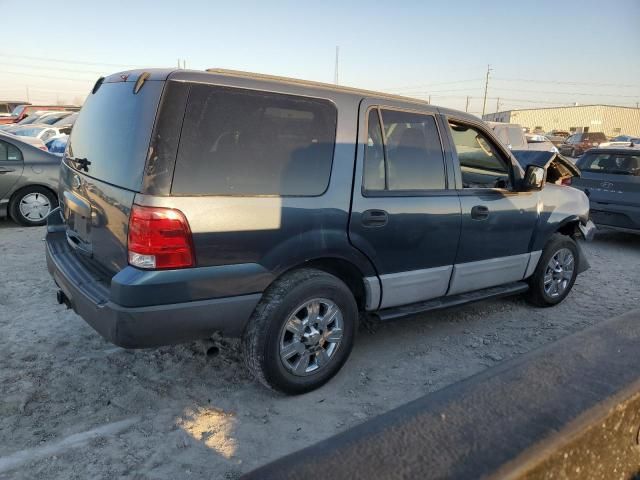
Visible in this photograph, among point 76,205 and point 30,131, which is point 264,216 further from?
point 30,131

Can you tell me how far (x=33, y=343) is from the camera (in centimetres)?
370

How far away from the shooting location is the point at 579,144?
3098cm

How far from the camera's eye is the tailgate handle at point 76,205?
10.3 ft

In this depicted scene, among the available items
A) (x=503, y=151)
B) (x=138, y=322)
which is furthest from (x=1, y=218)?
(x=503, y=151)

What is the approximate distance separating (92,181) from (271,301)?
133 centimetres

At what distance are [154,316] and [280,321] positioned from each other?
72cm

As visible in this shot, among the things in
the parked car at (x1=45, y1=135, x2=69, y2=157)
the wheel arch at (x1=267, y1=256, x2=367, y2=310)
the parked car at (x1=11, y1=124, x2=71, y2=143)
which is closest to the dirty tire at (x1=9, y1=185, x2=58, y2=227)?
the parked car at (x1=45, y1=135, x2=69, y2=157)

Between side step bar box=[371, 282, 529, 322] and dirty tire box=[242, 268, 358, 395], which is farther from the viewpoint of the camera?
side step bar box=[371, 282, 529, 322]

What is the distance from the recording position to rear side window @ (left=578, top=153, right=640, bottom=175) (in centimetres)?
783

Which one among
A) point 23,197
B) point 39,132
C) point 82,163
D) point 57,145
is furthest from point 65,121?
point 82,163

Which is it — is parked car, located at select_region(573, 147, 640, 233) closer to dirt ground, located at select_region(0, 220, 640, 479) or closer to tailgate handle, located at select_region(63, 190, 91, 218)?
dirt ground, located at select_region(0, 220, 640, 479)

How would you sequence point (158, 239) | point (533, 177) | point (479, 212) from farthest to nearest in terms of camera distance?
point (533, 177) → point (479, 212) → point (158, 239)

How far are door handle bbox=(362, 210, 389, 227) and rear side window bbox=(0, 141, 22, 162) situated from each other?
259 inches

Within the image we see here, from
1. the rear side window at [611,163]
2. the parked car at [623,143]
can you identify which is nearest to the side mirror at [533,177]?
the rear side window at [611,163]
